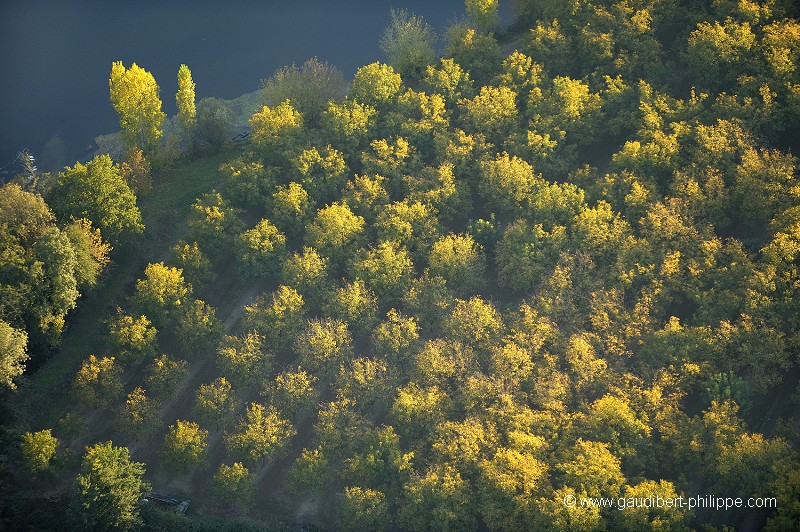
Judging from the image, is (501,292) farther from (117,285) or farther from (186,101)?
(186,101)

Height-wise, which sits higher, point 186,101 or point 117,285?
point 186,101

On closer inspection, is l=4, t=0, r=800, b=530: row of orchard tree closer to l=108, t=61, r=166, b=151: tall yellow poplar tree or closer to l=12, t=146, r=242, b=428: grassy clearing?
l=12, t=146, r=242, b=428: grassy clearing

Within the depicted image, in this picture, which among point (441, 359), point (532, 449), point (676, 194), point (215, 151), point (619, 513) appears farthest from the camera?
point (215, 151)

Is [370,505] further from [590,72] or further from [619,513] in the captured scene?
[590,72]

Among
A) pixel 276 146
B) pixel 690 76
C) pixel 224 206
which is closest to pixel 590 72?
pixel 690 76

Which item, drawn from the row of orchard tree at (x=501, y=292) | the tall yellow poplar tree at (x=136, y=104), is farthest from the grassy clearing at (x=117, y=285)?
the tall yellow poplar tree at (x=136, y=104)

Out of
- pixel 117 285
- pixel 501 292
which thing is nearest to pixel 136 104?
pixel 117 285
